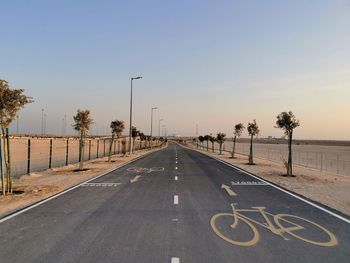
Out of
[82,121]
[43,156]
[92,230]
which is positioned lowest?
[43,156]

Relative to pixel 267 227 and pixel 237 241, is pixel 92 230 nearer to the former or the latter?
pixel 237 241

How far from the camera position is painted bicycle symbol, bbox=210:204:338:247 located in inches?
301

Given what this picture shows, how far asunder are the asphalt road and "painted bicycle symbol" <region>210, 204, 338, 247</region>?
2cm

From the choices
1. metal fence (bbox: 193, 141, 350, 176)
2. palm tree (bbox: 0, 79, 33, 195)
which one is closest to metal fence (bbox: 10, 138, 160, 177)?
palm tree (bbox: 0, 79, 33, 195)

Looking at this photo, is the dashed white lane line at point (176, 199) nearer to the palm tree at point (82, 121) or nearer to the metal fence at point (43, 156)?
the metal fence at point (43, 156)

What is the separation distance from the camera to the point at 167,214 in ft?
33.4

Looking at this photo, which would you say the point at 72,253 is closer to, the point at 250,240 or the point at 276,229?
the point at 250,240

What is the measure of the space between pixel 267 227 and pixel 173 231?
2.23m

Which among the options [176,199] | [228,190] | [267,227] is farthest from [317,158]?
[267,227]

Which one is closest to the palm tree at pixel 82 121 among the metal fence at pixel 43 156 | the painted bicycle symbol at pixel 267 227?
the metal fence at pixel 43 156

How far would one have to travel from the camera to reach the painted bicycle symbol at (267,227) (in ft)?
25.1

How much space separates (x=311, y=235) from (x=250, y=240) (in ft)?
4.87

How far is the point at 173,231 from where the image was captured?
8.30 meters

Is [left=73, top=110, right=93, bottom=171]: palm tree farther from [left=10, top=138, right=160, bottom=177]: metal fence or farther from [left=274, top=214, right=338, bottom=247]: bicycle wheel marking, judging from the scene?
[left=274, top=214, right=338, bottom=247]: bicycle wheel marking
